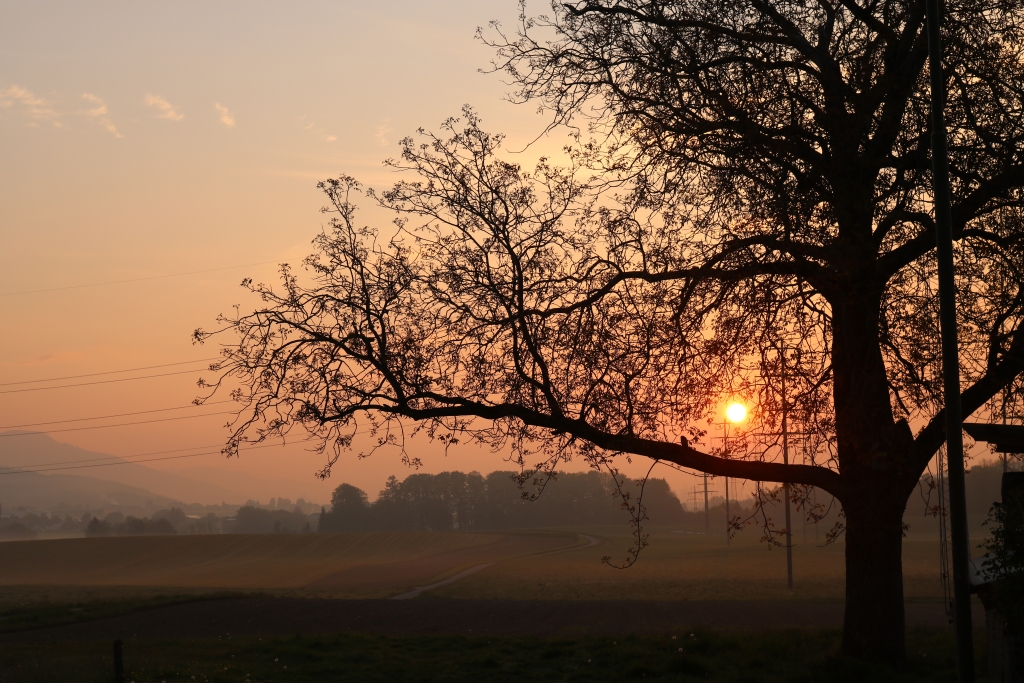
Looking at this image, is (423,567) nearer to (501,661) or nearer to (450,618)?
(450,618)

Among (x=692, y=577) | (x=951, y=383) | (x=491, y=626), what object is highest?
(x=951, y=383)

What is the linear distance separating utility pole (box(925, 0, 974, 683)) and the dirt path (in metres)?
17.6

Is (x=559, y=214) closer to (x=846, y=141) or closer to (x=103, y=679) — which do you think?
(x=846, y=141)

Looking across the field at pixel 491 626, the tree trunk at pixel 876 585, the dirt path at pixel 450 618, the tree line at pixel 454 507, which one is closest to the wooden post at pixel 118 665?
the field at pixel 491 626

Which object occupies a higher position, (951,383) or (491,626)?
(951,383)

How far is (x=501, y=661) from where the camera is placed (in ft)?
57.9

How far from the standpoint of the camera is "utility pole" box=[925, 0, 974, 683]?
9406mm

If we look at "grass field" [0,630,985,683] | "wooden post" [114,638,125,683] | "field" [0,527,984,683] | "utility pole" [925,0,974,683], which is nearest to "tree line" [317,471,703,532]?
"field" [0,527,984,683]

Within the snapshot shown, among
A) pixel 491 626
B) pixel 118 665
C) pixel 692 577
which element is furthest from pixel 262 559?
pixel 118 665

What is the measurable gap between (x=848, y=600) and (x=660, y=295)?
6.06 meters

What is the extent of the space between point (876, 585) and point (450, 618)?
2295cm

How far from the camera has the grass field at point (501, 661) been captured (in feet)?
48.7

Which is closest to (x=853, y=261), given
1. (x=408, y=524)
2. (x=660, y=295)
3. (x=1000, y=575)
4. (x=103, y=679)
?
(x=660, y=295)

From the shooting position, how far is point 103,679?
52.1 feet
